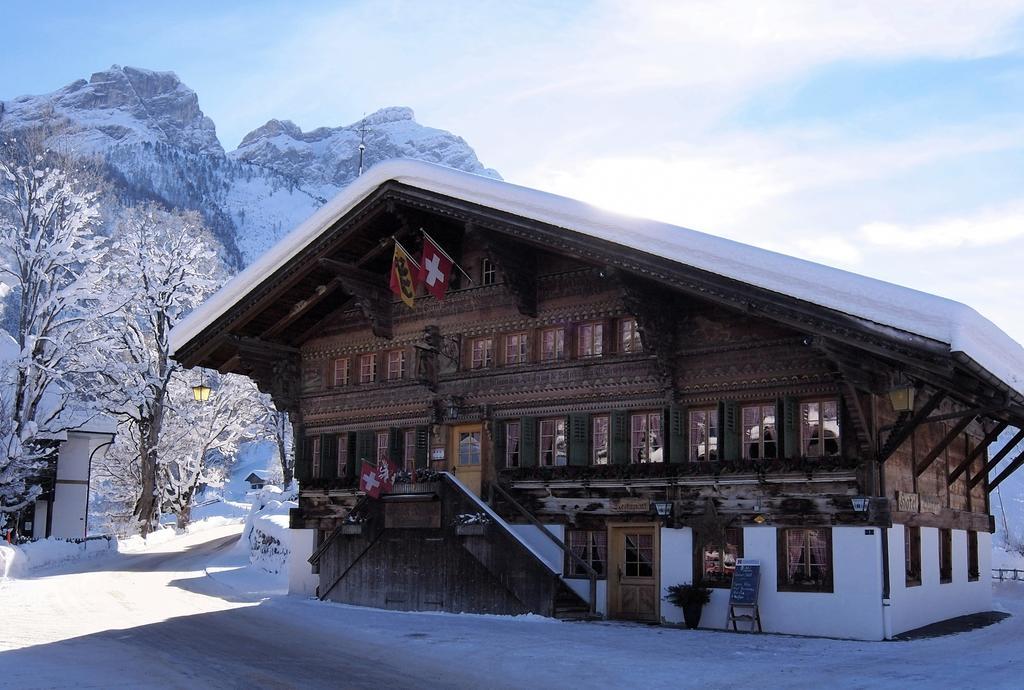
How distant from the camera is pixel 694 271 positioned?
1884 centimetres

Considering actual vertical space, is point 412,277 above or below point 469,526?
above

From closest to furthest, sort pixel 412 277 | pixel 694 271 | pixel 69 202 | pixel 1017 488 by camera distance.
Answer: pixel 694 271 < pixel 412 277 < pixel 69 202 < pixel 1017 488

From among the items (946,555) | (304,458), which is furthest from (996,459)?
(304,458)

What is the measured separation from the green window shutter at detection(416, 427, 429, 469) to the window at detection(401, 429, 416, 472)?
27 centimetres

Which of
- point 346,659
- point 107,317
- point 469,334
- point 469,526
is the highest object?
point 107,317

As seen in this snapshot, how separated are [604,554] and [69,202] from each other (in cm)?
2684

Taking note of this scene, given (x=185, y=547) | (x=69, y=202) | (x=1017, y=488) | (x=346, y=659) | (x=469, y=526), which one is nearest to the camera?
(x=346, y=659)

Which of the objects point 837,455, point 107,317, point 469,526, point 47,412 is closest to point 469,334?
point 469,526

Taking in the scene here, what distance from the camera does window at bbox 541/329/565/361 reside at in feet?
76.1

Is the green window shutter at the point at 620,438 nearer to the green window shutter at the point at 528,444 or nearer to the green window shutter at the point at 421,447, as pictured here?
the green window shutter at the point at 528,444

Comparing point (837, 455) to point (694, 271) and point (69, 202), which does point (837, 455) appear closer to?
point (694, 271)

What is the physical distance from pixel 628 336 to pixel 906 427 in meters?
6.09

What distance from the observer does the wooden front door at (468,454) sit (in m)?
24.4

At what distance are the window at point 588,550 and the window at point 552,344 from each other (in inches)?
150
